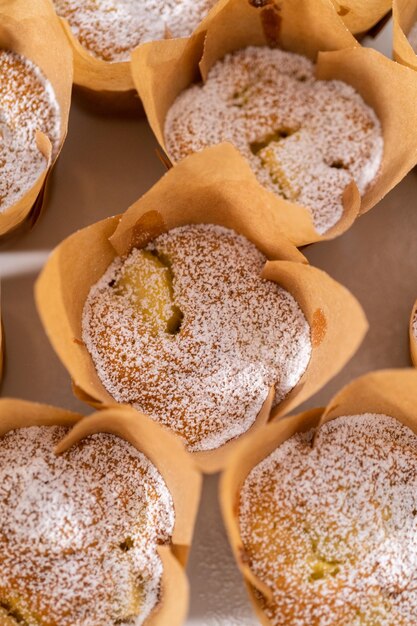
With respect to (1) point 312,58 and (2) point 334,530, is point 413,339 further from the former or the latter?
(1) point 312,58

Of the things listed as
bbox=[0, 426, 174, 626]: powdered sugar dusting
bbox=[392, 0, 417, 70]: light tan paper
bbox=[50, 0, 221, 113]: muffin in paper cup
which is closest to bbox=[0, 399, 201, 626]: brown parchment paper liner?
bbox=[0, 426, 174, 626]: powdered sugar dusting

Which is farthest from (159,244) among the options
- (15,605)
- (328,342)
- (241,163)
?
(15,605)

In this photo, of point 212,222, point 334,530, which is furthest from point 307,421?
point 212,222

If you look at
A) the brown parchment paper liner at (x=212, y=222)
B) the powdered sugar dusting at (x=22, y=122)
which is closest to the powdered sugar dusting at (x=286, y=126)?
the brown parchment paper liner at (x=212, y=222)

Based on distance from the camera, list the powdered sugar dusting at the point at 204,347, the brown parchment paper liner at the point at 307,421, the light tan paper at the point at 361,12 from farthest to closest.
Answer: the light tan paper at the point at 361,12 → the powdered sugar dusting at the point at 204,347 → the brown parchment paper liner at the point at 307,421

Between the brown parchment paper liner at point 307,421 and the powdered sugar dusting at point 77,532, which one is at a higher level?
the brown parchment paper liner at point 307,421

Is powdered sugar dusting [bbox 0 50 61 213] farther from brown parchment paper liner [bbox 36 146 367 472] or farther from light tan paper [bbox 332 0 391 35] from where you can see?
light tan paper [bbox 332 0 391 35]

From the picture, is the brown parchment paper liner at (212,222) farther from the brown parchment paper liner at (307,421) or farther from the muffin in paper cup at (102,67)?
the muffin in paper cup at (102,67)
